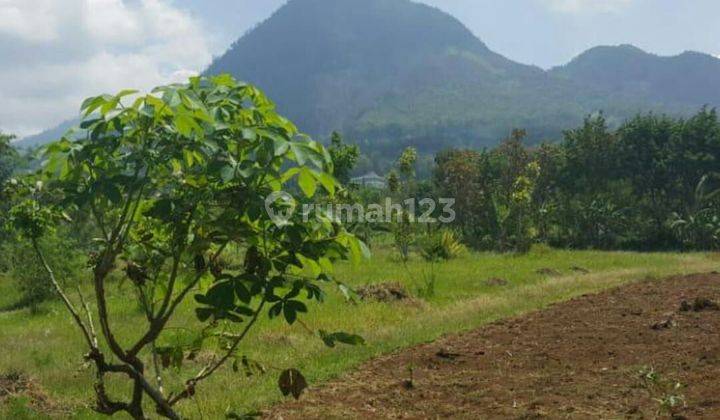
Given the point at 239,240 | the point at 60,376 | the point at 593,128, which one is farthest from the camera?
the point at 593,128

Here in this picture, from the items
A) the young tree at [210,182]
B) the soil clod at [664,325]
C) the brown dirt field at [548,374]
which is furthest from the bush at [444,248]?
the young tree at [210,182]

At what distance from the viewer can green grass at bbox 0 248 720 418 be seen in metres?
6.63

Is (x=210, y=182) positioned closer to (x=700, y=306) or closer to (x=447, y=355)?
(x=447, y=355)

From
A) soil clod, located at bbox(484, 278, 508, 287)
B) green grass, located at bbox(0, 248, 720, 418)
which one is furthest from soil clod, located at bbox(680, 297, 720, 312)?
soil clod, located at bbox(484, 278, 508, 287)

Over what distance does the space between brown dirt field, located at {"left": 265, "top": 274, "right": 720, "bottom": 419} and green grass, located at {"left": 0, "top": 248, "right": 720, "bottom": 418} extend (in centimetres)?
54

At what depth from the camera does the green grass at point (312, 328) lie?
663 cm

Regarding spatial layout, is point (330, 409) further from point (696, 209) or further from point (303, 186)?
point (696, 209)

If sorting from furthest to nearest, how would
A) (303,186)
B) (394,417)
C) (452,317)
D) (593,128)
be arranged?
(593,128), (452,317), (394,417), (303,186)

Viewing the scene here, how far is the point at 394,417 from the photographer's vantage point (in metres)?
5.36

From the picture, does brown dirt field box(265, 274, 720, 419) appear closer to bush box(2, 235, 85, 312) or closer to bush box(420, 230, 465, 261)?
bush box(2, 235, 85, 312)

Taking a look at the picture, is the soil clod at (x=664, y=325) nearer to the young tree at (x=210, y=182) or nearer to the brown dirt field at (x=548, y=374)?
the brown dirt field at (x=548, y=374)

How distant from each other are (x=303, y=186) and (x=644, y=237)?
117ft

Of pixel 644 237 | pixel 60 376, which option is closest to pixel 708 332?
pixel 60 376

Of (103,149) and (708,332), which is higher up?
(103,149)
